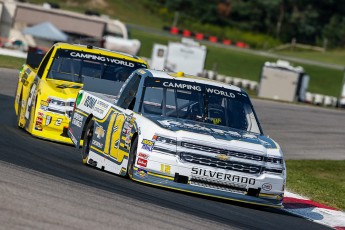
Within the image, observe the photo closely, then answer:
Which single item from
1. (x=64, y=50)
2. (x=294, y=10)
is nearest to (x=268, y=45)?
(x=294, y=10)

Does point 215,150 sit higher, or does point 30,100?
point 215,150

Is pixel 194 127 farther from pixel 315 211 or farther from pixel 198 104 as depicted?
pixel 315 211

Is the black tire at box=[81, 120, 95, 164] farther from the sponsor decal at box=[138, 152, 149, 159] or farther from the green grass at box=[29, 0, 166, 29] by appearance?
the green grass at box=[29, 0, 166, 29]

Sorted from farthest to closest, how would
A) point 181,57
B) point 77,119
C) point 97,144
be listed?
point 181,57
point 77,119
point 97,144

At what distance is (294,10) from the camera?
105 meters

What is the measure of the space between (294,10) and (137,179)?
95122 mm

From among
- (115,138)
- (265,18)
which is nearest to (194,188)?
(115,138)

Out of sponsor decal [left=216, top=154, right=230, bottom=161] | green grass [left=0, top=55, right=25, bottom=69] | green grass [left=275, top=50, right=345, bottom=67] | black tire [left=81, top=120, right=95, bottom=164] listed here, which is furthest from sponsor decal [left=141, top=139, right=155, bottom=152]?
green grass [left=275, top=50, right=345, bottom=67]

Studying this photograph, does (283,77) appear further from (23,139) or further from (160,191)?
(160,191)

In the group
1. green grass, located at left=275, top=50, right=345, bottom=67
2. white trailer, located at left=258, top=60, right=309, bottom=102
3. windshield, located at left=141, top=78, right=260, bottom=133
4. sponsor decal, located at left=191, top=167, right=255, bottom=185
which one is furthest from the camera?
green grass, located at left=275, top=50, right=345, bottom=67

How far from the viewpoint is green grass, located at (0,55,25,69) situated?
1294 inches

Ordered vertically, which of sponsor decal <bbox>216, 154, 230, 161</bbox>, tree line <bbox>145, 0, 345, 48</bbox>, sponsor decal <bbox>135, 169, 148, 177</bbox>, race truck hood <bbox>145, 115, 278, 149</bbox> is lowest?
tree line <bbox>145, 0, 345, 48</bbox>

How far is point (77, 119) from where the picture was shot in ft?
47.6

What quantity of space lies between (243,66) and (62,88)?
5622cm
